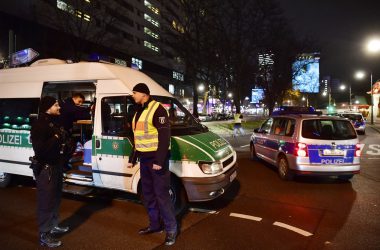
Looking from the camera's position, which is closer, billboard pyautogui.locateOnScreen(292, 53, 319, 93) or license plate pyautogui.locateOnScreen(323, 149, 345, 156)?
license plate pyautogui.locateOnScreen(323, 149, 345, 156)

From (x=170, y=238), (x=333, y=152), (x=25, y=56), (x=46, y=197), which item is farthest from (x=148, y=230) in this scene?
(x=25, y=56)

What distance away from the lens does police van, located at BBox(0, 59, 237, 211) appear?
5.81 metres

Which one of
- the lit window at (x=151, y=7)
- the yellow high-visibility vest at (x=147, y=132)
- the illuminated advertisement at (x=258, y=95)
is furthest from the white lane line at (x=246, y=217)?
the lit window at (x=151, y=7)

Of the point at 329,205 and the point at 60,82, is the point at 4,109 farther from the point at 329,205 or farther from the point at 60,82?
the point at 329,205

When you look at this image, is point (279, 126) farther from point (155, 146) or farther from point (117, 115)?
point (155, 146)

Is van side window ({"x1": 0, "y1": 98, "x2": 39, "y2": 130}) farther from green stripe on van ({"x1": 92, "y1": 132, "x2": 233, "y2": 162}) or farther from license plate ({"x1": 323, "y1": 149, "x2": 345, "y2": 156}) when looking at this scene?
license plate ({"x1": 323, "y1": 149, "x2": 345, "y2": 156})

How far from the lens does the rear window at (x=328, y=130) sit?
8305 mm

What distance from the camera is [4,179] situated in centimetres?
799

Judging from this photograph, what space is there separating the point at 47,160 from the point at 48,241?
1099mm

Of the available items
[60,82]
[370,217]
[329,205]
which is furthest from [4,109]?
[370,217]

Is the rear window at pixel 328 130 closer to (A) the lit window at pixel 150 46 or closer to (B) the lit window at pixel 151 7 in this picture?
(A) the lit window at pixel 150 46

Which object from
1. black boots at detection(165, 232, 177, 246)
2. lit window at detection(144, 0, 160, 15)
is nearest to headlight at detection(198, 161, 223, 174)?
black boots at detection(165, 232, 177, 246)

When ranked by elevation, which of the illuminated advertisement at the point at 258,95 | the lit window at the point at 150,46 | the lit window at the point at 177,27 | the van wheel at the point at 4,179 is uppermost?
the lit window at the point at 150,46

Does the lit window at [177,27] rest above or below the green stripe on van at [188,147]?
above
